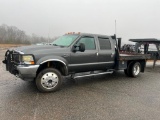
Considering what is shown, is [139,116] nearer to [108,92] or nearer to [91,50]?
[108,92]

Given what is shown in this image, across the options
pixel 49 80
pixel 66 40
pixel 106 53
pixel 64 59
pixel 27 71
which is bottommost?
pixel 49 80

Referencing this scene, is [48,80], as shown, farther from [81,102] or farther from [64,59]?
[81,102]

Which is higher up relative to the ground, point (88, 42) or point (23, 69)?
point (88, 42)

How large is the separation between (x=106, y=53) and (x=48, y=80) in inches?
106

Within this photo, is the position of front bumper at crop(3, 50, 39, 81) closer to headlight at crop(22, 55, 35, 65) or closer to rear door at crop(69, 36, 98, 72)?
headlight at crop(22, 55, 35, 65)

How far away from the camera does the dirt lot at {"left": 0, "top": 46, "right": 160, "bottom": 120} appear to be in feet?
13.5

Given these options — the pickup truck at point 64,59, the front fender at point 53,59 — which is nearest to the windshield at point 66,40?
the pickup truck at point 64,59

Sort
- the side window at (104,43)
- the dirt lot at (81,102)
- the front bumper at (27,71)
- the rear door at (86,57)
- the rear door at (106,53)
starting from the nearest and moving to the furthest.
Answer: the dirt lot at (81,102) < the front bumper at (27,71) < the rear door at (86,57) < the rear door at (106,53) < the side window at (104,43)

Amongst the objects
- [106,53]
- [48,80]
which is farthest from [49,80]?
[106,53]

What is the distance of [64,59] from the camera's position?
6004 mm

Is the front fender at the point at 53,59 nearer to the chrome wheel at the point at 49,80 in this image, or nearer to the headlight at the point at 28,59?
the headlight at the point at 28,59

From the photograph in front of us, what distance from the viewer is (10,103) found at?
185 inches

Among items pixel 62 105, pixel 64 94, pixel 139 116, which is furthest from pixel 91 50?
pixel 139 116

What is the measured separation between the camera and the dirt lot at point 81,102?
4.12m
